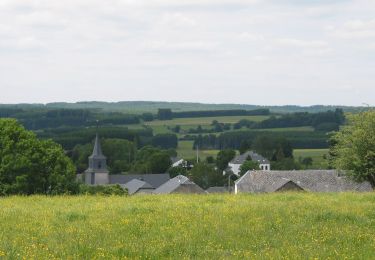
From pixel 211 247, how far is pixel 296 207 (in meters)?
6.77

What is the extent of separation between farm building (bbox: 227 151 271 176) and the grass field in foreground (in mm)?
149445

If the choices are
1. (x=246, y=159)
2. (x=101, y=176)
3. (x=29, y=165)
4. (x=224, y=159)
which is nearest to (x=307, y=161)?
(x=246, y=159)

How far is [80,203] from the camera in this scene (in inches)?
940

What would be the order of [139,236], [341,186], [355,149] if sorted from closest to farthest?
[139,236] → [355,149] → [341,186]

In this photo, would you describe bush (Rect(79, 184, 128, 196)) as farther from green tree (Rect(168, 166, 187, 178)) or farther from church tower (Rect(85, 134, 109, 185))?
green tree (Rect(168, 166, 187, 178))

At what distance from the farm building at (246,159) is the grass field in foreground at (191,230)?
149 metres

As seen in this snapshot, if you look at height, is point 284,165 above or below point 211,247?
below

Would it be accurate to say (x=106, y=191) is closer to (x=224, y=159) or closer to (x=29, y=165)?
(x=29, y=165)

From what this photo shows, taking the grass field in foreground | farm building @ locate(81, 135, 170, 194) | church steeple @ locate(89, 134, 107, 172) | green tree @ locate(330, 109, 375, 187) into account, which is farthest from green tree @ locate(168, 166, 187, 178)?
the grass field in foreground

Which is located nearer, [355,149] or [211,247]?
[211,247]

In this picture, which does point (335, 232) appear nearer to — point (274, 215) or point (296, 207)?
point (274, 215)

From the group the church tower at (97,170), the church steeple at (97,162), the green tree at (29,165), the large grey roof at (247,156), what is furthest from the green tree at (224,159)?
the green tree at (29,165)

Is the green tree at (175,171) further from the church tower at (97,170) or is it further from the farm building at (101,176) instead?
the church tower at (97,170)

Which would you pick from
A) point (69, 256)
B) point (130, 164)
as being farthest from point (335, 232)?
point (130, 164)
